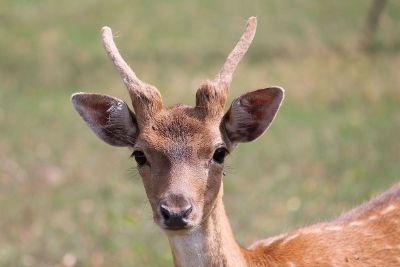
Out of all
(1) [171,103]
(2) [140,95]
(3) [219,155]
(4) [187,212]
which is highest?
(2) [140,95]

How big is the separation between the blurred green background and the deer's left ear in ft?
2.12

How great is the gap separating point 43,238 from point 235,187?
110 inches

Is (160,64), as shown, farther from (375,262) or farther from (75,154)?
(375,262)

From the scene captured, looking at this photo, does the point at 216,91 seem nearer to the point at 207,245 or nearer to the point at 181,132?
the point at 181,132

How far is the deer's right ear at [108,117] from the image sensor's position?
582 cm

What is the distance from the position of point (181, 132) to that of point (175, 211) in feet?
1.79

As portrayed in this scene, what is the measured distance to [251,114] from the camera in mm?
5840

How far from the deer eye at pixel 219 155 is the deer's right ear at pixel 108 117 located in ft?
1.68

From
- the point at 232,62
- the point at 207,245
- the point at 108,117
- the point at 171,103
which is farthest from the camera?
the point at 171,103

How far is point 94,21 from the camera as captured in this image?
22.4 metres

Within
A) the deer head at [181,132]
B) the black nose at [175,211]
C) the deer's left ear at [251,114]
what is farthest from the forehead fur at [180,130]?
the black nose at [175,211]

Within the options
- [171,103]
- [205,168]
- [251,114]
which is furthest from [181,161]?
[171,103]

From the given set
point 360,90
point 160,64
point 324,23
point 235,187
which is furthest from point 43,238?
point 324,23

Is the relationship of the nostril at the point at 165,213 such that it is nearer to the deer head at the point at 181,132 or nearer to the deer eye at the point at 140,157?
the deer head at the point at 181,132
